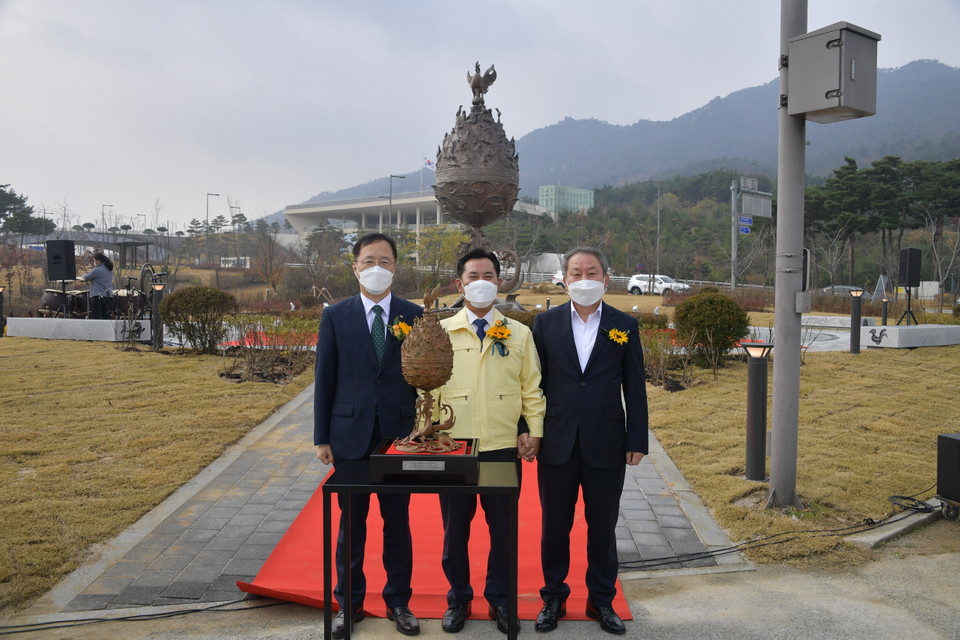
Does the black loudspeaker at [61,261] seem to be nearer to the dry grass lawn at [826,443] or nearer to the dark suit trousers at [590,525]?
the dry grass lawn at [826,443]

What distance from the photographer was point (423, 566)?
3758mm

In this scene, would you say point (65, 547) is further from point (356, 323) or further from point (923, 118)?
point (923, 118)

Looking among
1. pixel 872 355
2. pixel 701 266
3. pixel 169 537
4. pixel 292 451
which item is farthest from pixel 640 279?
pixel 169 537

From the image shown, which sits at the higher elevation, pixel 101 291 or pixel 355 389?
pixel 101 291

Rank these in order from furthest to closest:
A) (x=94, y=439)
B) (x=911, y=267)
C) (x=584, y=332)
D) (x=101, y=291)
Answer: (x=911, y=267) < (x=101, y=291) < (x=94, y=439) < (x=584, y=332)

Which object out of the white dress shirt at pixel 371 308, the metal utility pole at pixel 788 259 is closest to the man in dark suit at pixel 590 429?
the white dress shirt at pixel 371 308

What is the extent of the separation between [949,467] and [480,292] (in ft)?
11.3

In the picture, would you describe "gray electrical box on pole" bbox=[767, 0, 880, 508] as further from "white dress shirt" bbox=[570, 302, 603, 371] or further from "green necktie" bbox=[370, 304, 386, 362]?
"green necktie" bbox=[370, 304, 386, 362]

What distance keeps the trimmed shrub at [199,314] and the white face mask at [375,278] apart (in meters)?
8.73

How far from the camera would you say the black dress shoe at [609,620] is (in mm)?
3064

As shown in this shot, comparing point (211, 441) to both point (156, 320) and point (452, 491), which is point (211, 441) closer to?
point (452, 491)

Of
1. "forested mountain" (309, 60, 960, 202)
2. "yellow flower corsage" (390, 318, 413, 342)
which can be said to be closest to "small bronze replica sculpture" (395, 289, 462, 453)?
"yellow flower corsage" (390, 318, 413, 342)

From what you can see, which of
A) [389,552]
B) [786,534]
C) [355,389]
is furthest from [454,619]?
[786,534]

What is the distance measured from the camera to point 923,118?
132m
